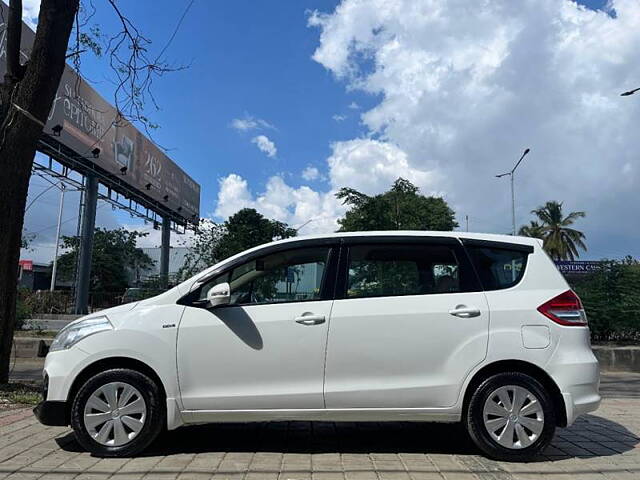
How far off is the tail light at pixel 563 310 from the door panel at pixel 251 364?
1880 mm

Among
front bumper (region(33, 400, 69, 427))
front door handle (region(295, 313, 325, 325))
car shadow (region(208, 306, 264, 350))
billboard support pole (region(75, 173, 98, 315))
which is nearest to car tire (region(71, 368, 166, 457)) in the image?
front bumper (region(33, 400, 69, 427))

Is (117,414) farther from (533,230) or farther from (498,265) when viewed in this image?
(533,230)

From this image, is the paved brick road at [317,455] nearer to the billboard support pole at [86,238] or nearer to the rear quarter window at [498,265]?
the rear quarter window at [498,265]

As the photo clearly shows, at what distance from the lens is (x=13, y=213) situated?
7.25m

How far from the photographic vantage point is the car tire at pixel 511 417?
462cm

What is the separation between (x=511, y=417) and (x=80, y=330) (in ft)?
12.0

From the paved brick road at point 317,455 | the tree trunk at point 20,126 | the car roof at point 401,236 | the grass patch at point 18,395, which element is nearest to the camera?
the paved brick road at point 317,455

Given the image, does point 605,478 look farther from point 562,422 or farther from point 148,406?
point 148,406

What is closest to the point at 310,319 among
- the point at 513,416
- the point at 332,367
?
the point at 332,367

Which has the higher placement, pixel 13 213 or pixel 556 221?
pixel 556 221

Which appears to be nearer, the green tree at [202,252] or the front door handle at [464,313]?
the front door handle at [464,313]

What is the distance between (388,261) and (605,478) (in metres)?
2.36

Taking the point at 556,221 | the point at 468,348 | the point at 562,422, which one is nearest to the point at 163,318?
the point at 468,348

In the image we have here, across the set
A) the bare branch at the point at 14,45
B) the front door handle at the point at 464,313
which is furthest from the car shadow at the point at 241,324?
the bare branch at the point at 14,45
